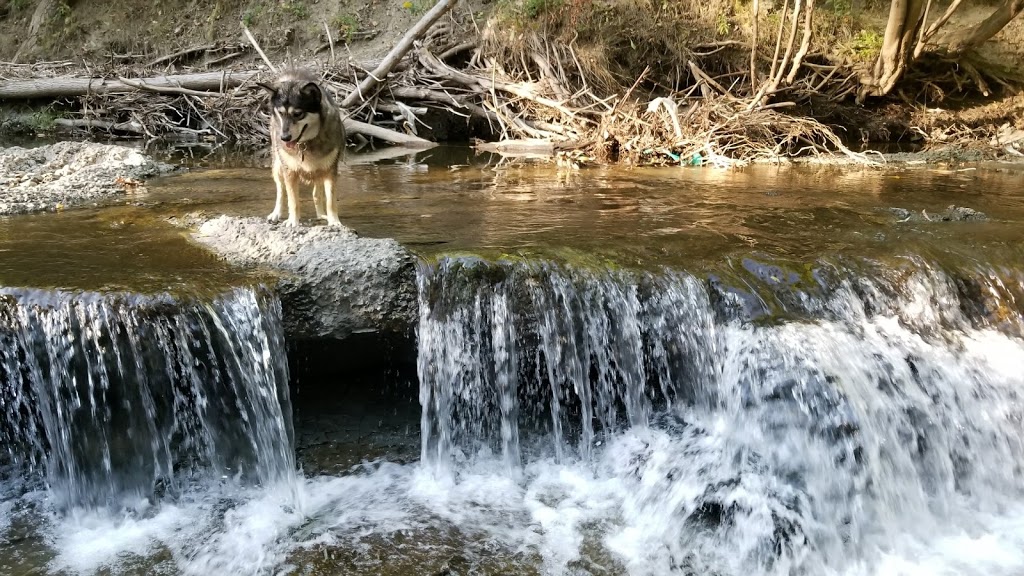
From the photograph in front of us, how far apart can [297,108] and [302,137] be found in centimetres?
21

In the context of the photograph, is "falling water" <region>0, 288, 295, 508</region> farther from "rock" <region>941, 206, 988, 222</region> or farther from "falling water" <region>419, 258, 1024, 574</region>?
"rock" <region>941, 206, 988, 222</region>

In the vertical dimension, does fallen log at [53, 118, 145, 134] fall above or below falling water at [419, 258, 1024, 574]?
above

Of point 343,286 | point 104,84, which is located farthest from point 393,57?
point 343,286

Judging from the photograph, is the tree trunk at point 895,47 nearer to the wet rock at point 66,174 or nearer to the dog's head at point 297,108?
the dog's head at point 297,108

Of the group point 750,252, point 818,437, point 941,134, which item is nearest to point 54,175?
point 750,252

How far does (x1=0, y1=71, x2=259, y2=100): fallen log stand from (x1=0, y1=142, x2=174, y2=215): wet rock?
3.85 meters

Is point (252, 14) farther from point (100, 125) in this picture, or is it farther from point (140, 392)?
point (140, 392)

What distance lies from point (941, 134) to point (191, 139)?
1370 centimetres

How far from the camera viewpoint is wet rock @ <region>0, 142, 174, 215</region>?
19.5 ft

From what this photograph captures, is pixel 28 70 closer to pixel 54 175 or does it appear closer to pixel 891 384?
A: pixel 54 175

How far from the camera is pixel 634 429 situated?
413 cm

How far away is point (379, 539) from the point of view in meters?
3.30

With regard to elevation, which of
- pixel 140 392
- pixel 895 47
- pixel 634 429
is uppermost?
pixel 895 47

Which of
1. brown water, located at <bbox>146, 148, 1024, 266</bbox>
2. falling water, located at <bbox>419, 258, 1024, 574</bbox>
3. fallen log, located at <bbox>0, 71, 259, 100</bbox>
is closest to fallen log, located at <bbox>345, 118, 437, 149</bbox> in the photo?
fallen log, located at <bbox>0, 71, 259, 100</bbox>
